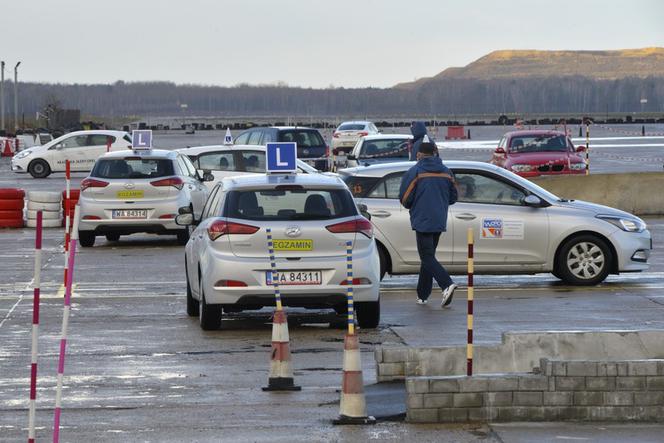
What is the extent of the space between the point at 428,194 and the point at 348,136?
5011 cm

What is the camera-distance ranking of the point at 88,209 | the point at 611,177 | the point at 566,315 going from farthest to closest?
the point at 611,177 → the point at 88,209 → the point at 566,315

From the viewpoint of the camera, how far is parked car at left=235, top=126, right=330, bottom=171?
149 feet

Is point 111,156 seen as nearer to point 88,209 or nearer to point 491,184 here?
point 88,209

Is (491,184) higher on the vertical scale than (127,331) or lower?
higher

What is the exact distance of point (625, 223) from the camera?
19.5m

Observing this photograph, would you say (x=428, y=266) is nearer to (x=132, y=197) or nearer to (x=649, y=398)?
(x=649, y=398)

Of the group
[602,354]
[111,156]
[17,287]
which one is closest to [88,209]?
[111,156]

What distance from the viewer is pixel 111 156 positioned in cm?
2633

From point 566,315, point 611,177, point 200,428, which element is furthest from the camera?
point 611,177

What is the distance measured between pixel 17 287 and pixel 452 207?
5581 mm

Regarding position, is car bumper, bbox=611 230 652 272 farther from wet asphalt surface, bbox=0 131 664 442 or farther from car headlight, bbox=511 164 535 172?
car headlight, bbox=511 164 535 172

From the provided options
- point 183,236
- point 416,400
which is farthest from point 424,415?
point 183,236

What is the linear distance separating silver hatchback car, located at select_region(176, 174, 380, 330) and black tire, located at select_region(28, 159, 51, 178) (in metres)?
40.5

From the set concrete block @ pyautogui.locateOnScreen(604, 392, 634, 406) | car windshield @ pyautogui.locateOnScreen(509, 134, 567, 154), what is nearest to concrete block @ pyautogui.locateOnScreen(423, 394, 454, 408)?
concrete block @ pyautogui.locateOnScreen(604, 392, 634, 406)
